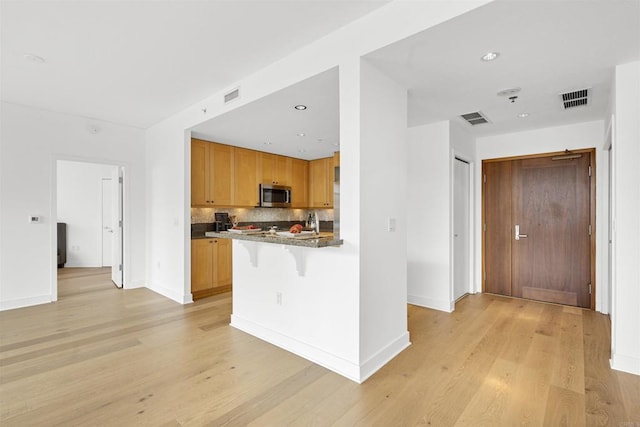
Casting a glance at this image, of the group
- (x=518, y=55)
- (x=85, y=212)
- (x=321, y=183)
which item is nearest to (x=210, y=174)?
(x=321, y=183)

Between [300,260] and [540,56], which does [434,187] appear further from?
[300,260]

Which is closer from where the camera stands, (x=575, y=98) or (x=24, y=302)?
(x=575, y=98)

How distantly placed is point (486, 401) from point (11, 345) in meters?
4.14

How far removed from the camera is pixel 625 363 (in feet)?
8.14

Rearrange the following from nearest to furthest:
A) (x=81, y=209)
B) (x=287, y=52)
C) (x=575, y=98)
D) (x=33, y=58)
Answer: (x=287, y=52), (x=33, y=58), (x=575, y=98), (x=81, y=209)

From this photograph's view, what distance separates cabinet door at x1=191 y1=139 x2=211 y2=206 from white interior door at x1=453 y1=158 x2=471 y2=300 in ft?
12.0

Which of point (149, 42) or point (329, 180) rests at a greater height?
point (149, 42)

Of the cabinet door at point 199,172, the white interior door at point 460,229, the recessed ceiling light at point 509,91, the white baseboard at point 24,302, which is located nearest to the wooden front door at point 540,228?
the white interior door at point 460,229

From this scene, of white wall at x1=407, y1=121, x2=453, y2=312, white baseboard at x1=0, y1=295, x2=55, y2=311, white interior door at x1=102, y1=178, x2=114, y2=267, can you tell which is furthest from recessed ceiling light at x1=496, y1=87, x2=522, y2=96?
white interior door at x1=102, y1=178, x2=114, y2=267

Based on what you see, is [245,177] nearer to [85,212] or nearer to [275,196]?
[275,196]

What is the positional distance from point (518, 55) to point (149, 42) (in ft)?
9.56

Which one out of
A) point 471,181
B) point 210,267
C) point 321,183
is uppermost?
point 321,183

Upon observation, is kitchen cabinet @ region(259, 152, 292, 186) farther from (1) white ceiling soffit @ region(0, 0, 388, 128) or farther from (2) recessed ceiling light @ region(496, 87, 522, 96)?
(2) recessed ceiling light @ region(496, 87, 522, 96)

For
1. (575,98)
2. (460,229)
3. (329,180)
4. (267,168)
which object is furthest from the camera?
(329,180)
